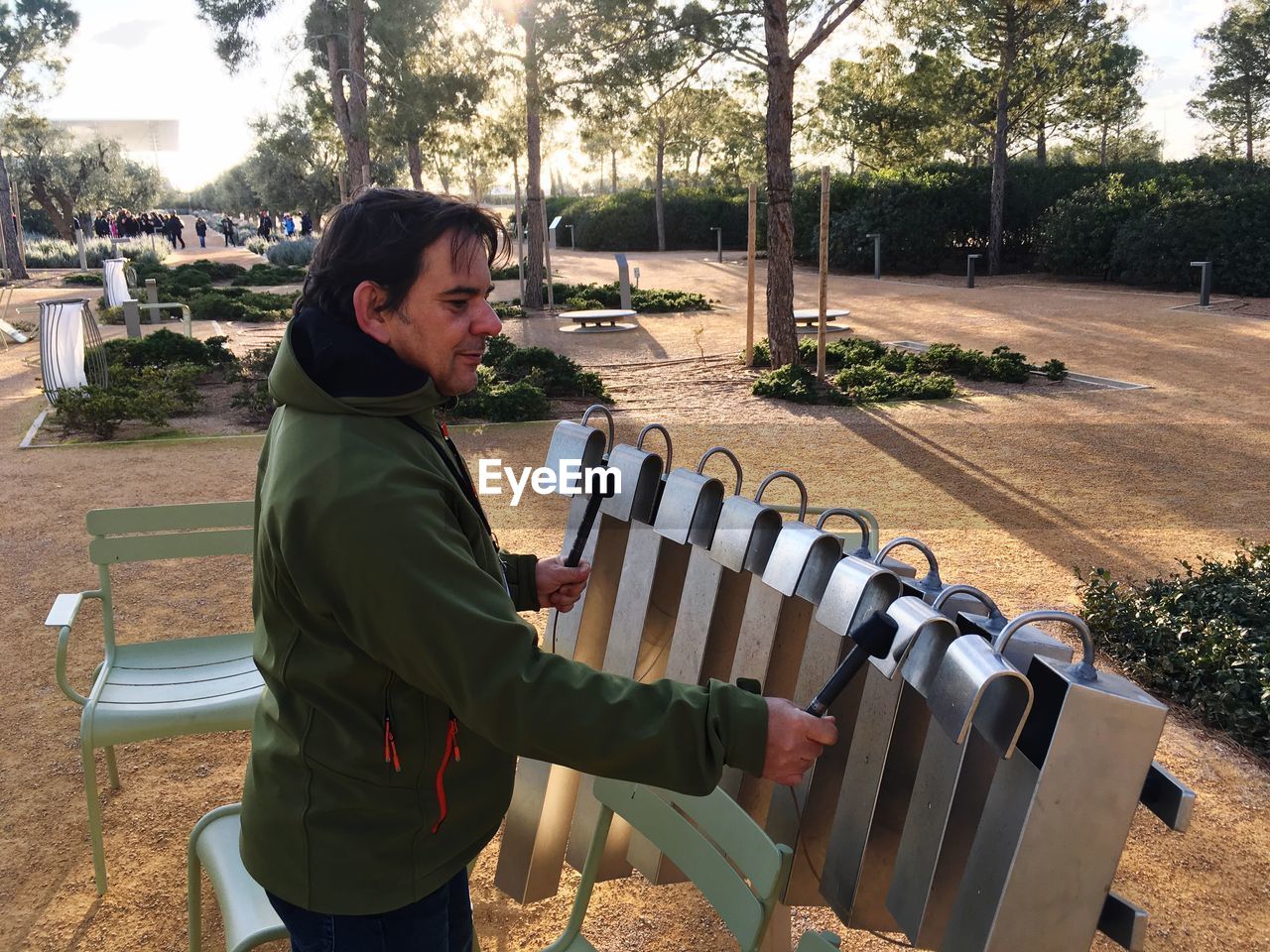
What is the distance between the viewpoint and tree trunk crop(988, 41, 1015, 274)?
975 inches

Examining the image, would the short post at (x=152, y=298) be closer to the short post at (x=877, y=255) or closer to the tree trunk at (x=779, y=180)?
the tree trunk at (x=779, y=180)

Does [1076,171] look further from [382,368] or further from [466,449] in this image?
[382,368]

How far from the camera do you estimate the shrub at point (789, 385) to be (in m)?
11.0

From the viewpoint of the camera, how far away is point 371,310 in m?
1.48

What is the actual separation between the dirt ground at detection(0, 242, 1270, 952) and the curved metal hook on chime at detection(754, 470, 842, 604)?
78 centimetres

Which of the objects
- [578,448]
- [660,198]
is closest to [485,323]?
[578,448]

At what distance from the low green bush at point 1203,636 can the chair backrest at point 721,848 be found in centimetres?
298

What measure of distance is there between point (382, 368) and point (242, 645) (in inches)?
98.4

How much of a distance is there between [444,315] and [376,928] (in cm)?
91

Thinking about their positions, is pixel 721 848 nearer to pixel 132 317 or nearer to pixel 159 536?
pixel 159 536

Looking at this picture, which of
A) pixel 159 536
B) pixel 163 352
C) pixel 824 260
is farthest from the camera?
pixel 163 352

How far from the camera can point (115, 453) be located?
911cm

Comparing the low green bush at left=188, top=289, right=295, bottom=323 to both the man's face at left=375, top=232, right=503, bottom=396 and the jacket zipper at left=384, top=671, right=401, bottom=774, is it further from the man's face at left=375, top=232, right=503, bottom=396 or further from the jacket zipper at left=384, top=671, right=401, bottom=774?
the jacket zipper at left=384, top=671, right=401, bottom=774

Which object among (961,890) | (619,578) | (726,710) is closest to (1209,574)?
(619,578)
